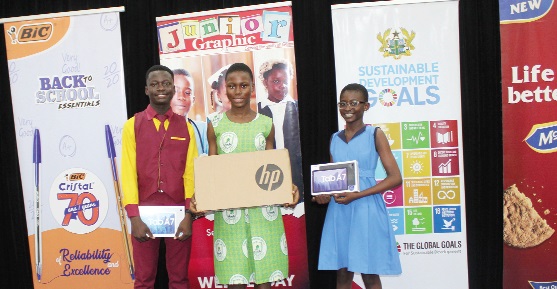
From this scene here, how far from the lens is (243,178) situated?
2.76 metres

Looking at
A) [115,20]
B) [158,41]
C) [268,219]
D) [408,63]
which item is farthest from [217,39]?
[268,219]

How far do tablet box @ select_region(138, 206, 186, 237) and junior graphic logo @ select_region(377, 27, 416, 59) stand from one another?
1.91m

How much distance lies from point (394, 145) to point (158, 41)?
1.88m

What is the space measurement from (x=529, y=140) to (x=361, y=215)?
1635 millimetres

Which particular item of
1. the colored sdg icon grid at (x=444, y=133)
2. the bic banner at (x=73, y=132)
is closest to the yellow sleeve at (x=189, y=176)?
the bic banner at (x=73, y=132)

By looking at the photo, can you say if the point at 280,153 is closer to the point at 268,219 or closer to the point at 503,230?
the point at 268,219

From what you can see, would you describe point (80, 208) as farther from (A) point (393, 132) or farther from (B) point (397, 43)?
(B) point (397, 43)

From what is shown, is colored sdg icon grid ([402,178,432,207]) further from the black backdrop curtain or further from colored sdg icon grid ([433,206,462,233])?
the black backdrop curtain

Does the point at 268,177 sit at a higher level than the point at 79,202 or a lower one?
higher

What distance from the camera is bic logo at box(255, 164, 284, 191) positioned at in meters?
2.76

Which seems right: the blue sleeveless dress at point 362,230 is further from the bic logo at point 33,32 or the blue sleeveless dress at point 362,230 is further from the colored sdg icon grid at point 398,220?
the bic logo at point 33,32

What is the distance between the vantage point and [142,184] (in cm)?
297

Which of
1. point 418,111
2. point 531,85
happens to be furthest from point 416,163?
point 531,85

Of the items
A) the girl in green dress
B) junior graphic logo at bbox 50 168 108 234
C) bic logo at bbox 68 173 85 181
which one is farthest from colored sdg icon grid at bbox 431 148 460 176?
bic logo at bbox 68 173 85 181
